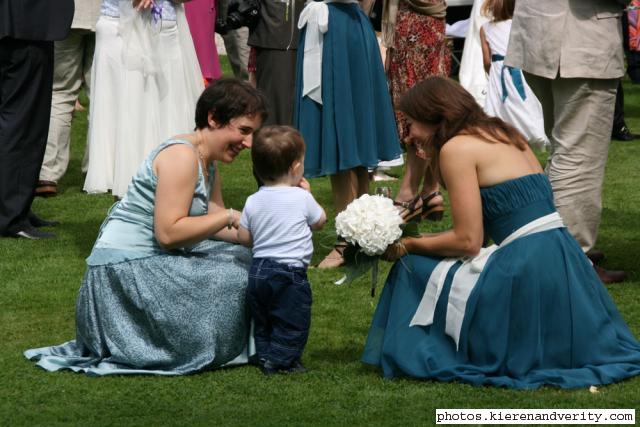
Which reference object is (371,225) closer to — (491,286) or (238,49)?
(491,286)

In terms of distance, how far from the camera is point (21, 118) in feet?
26.0

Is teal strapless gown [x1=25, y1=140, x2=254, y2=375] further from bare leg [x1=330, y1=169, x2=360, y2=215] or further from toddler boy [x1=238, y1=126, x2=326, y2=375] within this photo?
bare leg [x1=330, y1=169, x2=360, y2=215]

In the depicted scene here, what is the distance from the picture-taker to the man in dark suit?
777 cm

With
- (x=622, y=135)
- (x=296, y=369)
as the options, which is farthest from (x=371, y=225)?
(x=622, y=135)

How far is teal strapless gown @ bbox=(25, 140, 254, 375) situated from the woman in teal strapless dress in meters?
0.61

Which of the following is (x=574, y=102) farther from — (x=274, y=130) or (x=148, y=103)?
(x=148, y=103)

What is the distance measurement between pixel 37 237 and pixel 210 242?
9.43ft

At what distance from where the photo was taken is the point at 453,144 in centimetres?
505

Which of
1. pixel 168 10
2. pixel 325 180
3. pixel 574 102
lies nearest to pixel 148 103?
pixel 168 10

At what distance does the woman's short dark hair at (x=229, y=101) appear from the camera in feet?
17.3

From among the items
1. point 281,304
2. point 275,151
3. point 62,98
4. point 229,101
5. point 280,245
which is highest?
point 229,101

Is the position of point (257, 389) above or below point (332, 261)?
above

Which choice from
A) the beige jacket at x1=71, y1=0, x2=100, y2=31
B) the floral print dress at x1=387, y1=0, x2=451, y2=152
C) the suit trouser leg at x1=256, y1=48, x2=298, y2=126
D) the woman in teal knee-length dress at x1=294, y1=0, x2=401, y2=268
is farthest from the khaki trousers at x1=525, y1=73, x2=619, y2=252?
the beige jacket at x1=71, y1=0, x2=100, y2=31

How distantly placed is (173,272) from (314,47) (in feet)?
8.25
